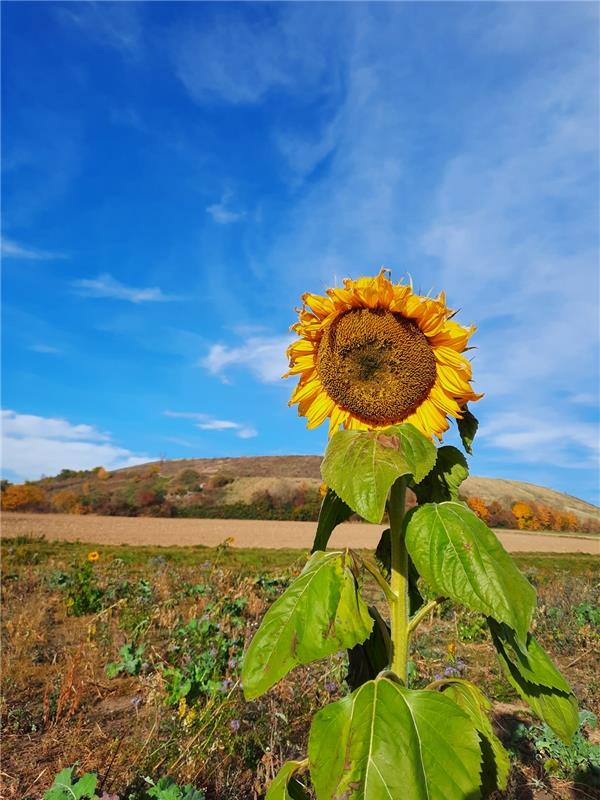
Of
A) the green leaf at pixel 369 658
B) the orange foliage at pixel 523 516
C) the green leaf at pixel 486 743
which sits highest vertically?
the orange foliage at pixel 523 516

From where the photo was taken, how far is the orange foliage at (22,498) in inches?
1527

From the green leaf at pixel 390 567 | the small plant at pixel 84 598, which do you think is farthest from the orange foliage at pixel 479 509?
the small plant at pixel 84 598

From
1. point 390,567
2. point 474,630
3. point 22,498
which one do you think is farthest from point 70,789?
point 22,498

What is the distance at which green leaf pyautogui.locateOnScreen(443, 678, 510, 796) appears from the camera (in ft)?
5.72

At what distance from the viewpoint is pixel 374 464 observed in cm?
158

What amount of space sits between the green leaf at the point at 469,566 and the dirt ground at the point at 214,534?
62.8 feet

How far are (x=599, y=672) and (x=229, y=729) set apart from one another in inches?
163

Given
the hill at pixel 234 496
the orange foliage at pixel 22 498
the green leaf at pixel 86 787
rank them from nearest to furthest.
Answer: the green leaf at pixel 86 787 < the hill at pixel 234 496 < the orange foliage at pixel 22 498

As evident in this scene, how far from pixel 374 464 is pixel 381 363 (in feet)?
1.83

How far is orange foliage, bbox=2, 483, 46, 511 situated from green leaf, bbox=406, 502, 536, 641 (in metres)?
42.4

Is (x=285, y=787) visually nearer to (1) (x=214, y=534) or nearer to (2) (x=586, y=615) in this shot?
(2) (x=586, y=615)

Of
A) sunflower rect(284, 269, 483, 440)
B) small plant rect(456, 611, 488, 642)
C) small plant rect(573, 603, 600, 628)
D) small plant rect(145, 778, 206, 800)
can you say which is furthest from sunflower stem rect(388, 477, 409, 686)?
small plant rect(573, 603, 600, 628)

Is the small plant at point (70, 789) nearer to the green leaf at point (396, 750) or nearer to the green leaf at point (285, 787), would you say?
the green leaf at point (285, 787)

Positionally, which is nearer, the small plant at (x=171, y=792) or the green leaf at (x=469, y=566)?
the green leaf at (x=469, y=566)
